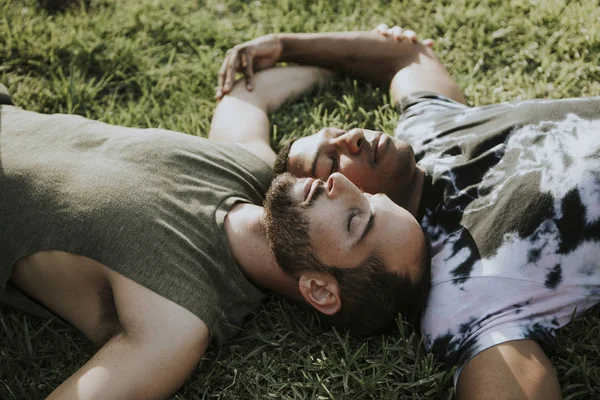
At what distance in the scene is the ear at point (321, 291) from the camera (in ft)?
8.66

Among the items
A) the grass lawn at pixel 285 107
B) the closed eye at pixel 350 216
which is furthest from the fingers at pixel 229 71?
the closed eye at pixel 350 216

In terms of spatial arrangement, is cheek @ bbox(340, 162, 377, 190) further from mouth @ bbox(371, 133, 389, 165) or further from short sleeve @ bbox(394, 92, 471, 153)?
short sleeve @ bbox(394, 92, 471, 153)

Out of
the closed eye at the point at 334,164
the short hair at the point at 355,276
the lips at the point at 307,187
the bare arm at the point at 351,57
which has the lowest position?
the short hair at the point at 355,276

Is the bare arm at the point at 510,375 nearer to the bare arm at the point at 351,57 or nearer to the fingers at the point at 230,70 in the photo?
the bare arm at the point at 351,57

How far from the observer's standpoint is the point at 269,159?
3326mm

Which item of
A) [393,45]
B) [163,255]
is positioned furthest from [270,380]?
[393,45]

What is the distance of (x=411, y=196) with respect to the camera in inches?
118

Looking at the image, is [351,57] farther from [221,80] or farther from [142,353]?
[142,353]

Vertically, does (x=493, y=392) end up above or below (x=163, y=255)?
below

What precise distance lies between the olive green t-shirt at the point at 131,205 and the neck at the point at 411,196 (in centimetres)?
80

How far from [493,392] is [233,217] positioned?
138cm

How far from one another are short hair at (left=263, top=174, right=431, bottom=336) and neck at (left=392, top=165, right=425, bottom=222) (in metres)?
0.32

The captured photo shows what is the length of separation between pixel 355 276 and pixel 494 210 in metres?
0.70

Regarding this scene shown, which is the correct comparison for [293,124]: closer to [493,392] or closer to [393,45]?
[393,45]
